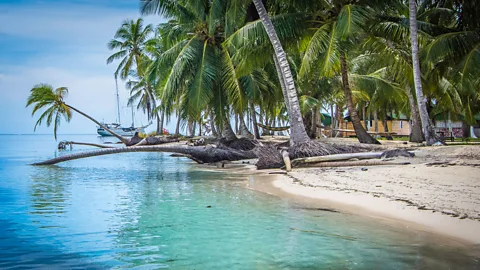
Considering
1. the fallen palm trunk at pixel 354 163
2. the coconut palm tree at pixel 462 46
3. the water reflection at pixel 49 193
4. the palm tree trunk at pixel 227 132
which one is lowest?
the water reflection at pixel 49 193

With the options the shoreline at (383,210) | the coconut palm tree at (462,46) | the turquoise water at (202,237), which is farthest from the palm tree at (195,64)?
the turquoise water at (202,237)

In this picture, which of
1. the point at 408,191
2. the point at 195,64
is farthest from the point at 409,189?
the point at 195,64

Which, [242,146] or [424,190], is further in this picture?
[242,146]

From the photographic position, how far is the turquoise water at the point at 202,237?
4.38 metres

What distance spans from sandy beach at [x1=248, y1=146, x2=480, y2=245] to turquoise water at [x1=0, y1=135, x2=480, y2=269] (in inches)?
19.6

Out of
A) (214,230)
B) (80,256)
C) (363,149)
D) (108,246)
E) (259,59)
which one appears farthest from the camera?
(259,59)

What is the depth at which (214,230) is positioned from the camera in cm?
579

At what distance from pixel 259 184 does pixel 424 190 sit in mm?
4136

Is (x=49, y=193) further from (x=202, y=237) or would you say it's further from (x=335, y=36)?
(x=335, y=36)

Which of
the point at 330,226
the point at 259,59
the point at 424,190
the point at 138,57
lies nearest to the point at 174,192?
the point at 330,226

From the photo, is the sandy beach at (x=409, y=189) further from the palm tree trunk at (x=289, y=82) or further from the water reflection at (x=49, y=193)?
the water reflection at (x=49, y=193)

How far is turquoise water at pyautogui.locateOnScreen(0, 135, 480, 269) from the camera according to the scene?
14.4 feet

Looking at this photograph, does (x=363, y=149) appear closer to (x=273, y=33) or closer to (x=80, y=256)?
(x=273, y=33)

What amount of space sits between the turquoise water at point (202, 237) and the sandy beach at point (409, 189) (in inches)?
19.6
